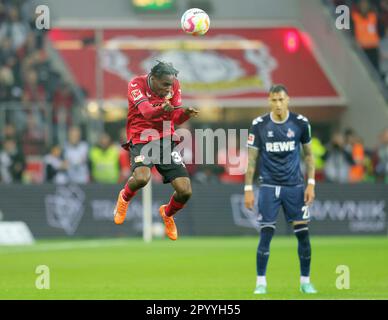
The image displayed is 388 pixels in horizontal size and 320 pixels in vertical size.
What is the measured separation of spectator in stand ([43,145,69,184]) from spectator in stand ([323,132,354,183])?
5.87 meters

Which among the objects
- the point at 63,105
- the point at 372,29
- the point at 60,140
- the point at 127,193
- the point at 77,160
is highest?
the point at 372,29

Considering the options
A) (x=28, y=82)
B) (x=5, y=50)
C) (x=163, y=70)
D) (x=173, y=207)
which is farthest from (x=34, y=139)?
(x=163, y=70)

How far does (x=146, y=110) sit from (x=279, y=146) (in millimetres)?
2027

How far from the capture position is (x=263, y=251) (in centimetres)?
1435

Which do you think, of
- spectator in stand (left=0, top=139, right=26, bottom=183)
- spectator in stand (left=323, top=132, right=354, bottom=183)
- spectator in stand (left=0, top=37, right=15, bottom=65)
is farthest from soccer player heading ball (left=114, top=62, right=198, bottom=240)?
spectator in stand (left=0, top=37, right=15, bottom=65)

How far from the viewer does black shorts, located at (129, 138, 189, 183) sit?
13.8 m

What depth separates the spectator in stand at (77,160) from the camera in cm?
2534

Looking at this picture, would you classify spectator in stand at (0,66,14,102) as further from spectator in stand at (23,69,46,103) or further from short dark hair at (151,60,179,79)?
short dark hair at (151,60,179,79)

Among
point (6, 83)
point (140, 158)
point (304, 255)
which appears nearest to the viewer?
point (140, 158)

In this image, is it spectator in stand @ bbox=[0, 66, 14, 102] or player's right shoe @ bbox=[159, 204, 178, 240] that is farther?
spectator in stand @ bbox=[0, 66, 14, 102]

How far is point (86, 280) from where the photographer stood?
651 inches

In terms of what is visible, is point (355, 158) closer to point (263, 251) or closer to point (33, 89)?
point (33, 89)

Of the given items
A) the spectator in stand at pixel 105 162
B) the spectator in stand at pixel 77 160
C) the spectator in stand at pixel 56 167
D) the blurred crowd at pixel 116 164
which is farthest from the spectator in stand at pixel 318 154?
the spectator in stand at pixel 56 167

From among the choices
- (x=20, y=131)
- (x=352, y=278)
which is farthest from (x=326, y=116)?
(x=352, y=278)
